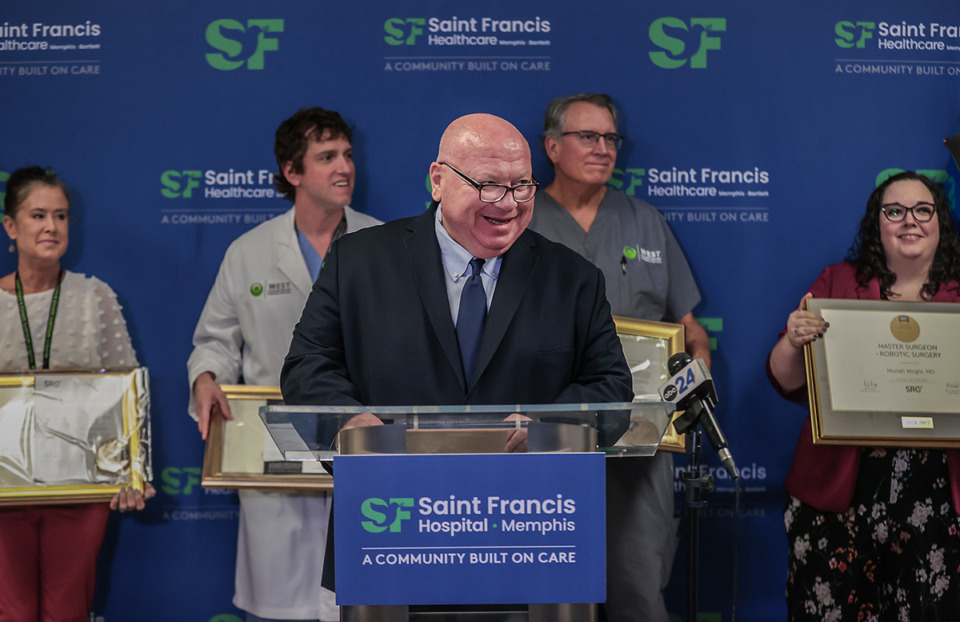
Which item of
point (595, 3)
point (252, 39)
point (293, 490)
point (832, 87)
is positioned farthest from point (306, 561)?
point (832, 87)

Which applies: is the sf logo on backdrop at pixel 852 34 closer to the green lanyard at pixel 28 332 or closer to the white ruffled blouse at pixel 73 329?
the white ruffled blouse at pixel 73 329

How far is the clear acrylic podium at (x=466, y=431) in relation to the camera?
1.80 metres

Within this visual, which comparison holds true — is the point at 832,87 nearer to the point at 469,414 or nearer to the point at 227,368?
the point at 227,368

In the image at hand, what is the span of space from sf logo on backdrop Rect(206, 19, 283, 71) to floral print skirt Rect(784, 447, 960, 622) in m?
3.29

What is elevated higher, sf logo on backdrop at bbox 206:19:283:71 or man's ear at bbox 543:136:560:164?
sf logo on backdrop at bbox 206:19:283:71

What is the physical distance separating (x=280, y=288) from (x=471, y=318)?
1.90 metres

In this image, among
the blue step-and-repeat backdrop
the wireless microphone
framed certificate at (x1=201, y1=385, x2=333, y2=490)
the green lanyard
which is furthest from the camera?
the blue step-and-repeat backdrop

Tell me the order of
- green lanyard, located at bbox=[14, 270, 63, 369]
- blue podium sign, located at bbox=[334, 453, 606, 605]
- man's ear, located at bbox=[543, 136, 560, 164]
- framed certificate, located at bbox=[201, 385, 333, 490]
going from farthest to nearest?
man's ear, located at bbox=[543, 136, 560, 164] < green lanyard, located at bbox=[14, 270, 63, 369] < framed certificate, located at bbox=[201, 385, 333, 490] < blue podium sign, located at bbox=[334, 453, 606, 605]

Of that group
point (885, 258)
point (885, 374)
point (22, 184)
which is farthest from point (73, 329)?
point (885, 258)

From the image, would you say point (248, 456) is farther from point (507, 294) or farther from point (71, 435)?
point (507, 294)

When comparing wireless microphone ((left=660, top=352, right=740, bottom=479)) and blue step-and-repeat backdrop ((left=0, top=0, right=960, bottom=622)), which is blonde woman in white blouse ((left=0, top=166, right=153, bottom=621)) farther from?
wireless microphone ((left=660, top=352, right=740, bottom=479))

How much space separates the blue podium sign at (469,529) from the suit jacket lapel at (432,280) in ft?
2.65

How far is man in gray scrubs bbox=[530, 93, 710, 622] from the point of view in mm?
4020

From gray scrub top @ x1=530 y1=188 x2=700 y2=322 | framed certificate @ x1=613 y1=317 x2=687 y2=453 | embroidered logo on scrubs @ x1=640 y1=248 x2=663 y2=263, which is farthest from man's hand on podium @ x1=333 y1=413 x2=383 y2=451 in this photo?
embroidered logo on scrubs @ x1=640 y1=248 x2=663 y2=263
